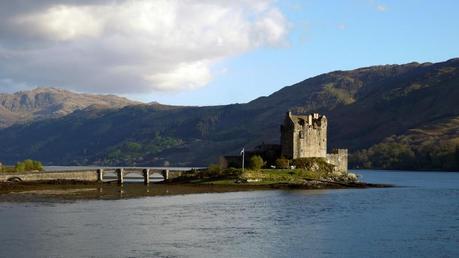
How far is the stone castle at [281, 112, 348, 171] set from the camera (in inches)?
4931

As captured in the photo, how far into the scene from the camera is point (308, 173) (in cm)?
11938

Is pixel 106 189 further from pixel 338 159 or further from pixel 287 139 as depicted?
pixel 338 159

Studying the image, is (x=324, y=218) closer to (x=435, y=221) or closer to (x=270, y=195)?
(x=435, y=221)

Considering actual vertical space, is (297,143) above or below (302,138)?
below

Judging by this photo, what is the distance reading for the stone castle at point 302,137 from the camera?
125 m

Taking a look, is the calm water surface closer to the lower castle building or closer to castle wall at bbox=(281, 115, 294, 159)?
castle wall at bbox=(281, 115, 294, 159)

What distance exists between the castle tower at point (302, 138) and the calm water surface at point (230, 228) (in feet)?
109

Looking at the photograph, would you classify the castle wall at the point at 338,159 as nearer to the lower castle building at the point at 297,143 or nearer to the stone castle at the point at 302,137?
the lower castle building at the point at 297,143

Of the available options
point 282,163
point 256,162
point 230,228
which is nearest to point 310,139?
point 282,163

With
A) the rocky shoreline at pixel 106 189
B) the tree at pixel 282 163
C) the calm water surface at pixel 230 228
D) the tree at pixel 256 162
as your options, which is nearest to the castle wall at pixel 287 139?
the tree at pixel 282 163

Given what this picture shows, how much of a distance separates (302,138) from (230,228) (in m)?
67.3

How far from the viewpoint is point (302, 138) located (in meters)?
126

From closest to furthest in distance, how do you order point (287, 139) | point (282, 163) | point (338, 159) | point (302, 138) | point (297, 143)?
point (282, 163) → point (297, 143) → point (287, 139) → point (302, 138) → point (338, 159)

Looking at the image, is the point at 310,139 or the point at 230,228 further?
the point at 310,139
